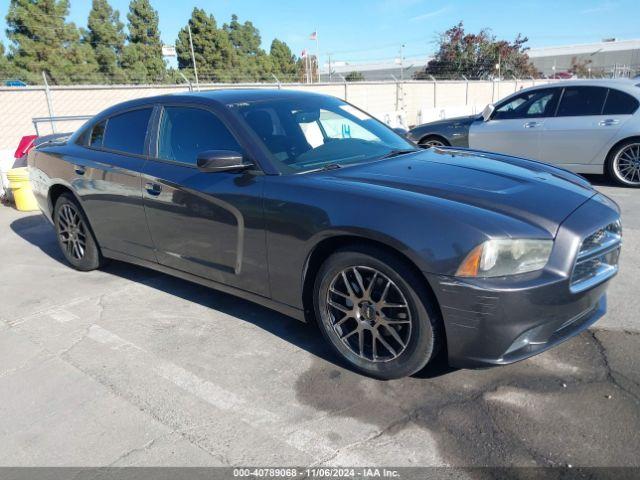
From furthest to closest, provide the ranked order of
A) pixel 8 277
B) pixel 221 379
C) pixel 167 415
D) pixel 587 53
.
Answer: pixel 587 53
pixel 8 277
pixel 221 379
pixel 167 415

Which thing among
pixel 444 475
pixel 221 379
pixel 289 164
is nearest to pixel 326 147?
pixel 289 164

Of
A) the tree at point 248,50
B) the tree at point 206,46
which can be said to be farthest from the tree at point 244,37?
the tree at point 206,46

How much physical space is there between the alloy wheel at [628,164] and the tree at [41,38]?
87.7ft

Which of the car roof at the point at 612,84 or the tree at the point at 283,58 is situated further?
the tree at the point at 283,58

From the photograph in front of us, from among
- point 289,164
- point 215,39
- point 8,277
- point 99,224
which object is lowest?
point 8,277

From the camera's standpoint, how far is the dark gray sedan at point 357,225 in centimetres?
246

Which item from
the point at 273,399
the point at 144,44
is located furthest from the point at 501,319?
the point at 144,44

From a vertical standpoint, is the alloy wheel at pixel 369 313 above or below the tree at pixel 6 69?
below

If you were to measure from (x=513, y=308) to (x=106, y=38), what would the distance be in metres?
34.5

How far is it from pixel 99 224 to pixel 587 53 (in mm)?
74289

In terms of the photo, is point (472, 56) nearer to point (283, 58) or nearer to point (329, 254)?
point (283, 58)

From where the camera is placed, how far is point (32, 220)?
7.63m

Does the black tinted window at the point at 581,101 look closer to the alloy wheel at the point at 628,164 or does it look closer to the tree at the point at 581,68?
the alloy wheel at the point at 628,164

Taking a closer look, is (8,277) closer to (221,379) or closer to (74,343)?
(74,343)
